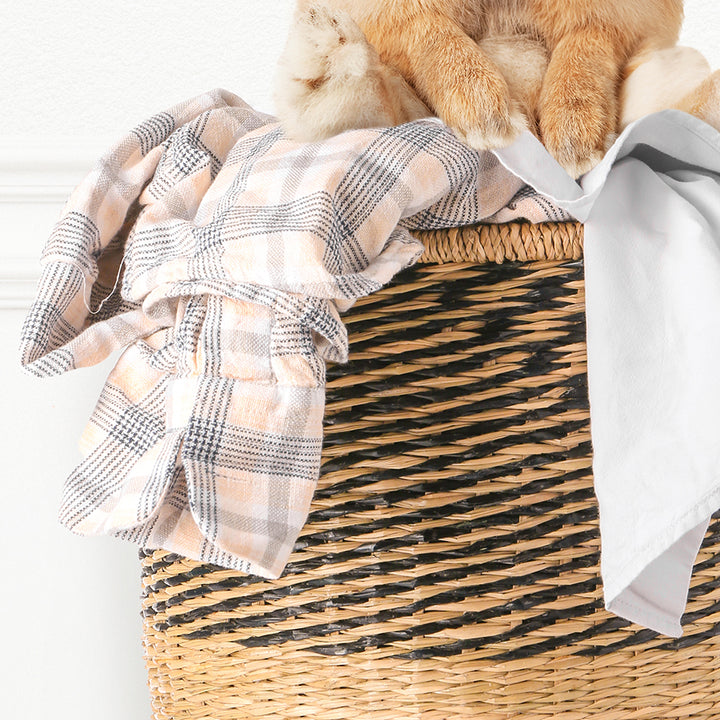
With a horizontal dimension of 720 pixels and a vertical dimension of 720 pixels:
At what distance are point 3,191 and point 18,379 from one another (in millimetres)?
209

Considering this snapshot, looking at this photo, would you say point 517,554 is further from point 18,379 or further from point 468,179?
point 18,379

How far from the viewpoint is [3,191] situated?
953mm

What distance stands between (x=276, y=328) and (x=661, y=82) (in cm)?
34

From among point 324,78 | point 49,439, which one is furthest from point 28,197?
point 324,78

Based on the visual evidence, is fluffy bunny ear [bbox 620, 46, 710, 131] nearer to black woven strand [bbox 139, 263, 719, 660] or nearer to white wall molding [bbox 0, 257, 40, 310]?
black woven strand [bbox 139, 263, 719, 660]

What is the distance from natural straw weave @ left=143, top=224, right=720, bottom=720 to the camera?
1.75 feet

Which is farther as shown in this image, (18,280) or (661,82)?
(18,280)

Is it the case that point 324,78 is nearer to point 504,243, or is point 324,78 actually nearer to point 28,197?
point 504,243

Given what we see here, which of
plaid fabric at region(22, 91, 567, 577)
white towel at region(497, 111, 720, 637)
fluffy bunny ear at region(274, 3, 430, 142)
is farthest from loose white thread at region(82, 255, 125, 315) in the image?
white towel at region(497, 111, 720, 637)

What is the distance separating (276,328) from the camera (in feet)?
1.55

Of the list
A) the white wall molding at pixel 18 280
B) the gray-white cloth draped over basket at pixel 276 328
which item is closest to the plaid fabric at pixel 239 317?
the gray-white cloth draped over basket at pixel 276 328

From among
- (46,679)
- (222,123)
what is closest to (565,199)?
(222,123)

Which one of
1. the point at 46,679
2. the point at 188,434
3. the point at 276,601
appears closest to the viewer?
the point at 188,434

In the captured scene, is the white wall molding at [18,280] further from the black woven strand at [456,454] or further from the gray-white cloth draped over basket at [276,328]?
the black woven strand at [456,454]
